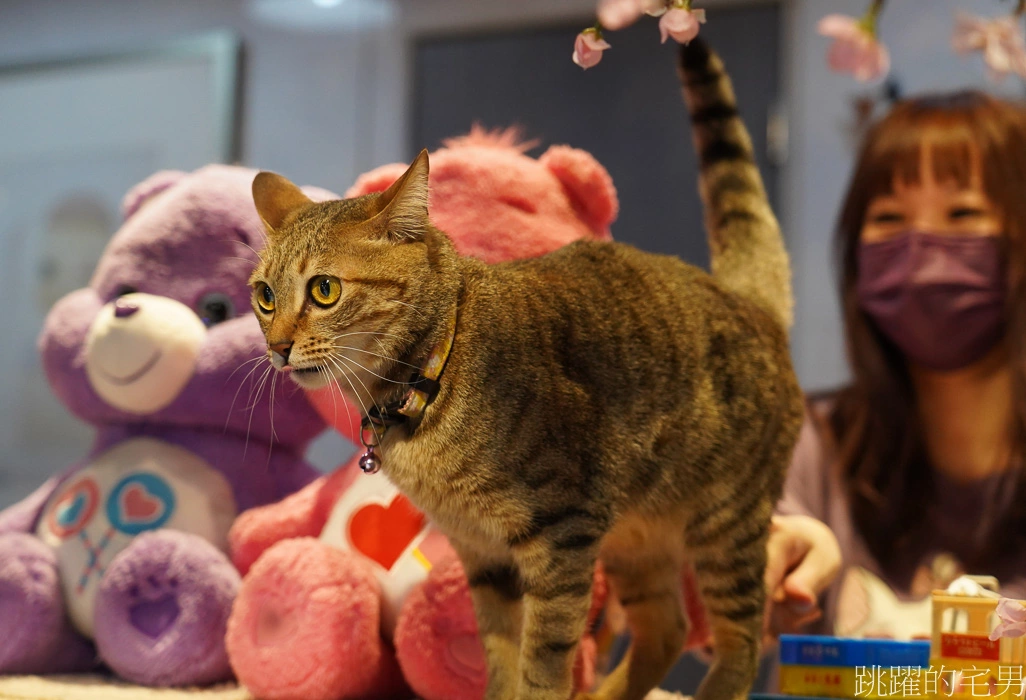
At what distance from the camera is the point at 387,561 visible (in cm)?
90

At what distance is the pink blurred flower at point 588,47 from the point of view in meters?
0.68

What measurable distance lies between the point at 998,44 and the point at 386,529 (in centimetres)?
67

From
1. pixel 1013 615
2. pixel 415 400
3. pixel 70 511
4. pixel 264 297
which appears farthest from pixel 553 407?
pixel 70 511

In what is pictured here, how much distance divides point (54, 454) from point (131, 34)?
0.81 m

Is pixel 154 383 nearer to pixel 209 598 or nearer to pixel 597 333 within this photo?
pixel 209 598

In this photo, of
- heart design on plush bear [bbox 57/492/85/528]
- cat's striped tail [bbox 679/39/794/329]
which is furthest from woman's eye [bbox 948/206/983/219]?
heart design on plush bear [bbox 57/492/85/528]

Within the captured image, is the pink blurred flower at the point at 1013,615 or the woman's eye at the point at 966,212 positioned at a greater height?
the woman's eye at the point at 966,212

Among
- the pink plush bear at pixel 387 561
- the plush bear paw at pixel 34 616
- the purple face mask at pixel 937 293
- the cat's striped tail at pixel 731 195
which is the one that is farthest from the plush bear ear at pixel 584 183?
the plush bear paw at pixel 34 616

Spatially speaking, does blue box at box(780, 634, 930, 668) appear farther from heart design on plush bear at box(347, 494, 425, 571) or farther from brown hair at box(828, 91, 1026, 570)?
brown hair at box(828, 91, 1026, 570)

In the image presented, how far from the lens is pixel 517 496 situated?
26.3 inches

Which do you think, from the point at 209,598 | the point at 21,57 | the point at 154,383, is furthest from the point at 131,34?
the point at 209,598

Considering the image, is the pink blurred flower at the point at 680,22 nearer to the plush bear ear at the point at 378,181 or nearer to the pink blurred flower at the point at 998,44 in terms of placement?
the pink blurred flower at the point at 998,44

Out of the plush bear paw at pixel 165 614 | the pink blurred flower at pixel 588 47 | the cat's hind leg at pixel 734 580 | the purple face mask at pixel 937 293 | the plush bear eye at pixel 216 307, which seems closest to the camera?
the pink blurred flower at pixel 588 47

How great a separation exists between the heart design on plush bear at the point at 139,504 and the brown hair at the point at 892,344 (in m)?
1.03
